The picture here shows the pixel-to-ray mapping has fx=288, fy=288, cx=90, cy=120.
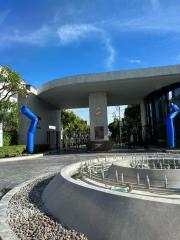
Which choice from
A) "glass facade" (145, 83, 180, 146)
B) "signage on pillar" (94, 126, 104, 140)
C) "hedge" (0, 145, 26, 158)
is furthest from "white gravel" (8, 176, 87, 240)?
"glass facade" (145, 83, 180, 146)

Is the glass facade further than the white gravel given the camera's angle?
Yes

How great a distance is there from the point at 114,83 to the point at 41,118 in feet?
34.1

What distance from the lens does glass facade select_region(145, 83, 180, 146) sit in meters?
25.5

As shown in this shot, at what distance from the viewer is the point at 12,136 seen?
2736cm

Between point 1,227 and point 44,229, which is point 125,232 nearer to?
point 44,229

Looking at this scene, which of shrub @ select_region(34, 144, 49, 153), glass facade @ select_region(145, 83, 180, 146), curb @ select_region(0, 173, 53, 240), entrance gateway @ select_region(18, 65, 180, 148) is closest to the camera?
curb @ select_region(0, 173, 53, 240)

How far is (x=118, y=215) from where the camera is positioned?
431 cm

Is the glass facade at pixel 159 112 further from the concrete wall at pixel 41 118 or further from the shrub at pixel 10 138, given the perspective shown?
the shrub at pixel 10 138

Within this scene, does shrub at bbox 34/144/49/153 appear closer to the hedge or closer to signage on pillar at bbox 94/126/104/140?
the hedge

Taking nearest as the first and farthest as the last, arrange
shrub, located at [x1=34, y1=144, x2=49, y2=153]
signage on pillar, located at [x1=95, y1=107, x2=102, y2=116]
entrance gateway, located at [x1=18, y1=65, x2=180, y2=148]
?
1. entrance gateway, located at [x1=18, y1=65, x2=180, y2=148]
2. signage on pillar, located at [x1=95, y1=107, x2=102, y2=116]
3. shrub, located at [x1=34, y1=144, x2=49, y2=153]

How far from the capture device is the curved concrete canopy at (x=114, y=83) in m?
22.3

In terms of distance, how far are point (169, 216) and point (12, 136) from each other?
983 inches

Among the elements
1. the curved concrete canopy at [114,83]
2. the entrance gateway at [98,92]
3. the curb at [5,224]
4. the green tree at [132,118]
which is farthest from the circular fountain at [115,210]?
the green tree at [132,118]

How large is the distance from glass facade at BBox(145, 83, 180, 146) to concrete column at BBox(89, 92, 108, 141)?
18.0ft
